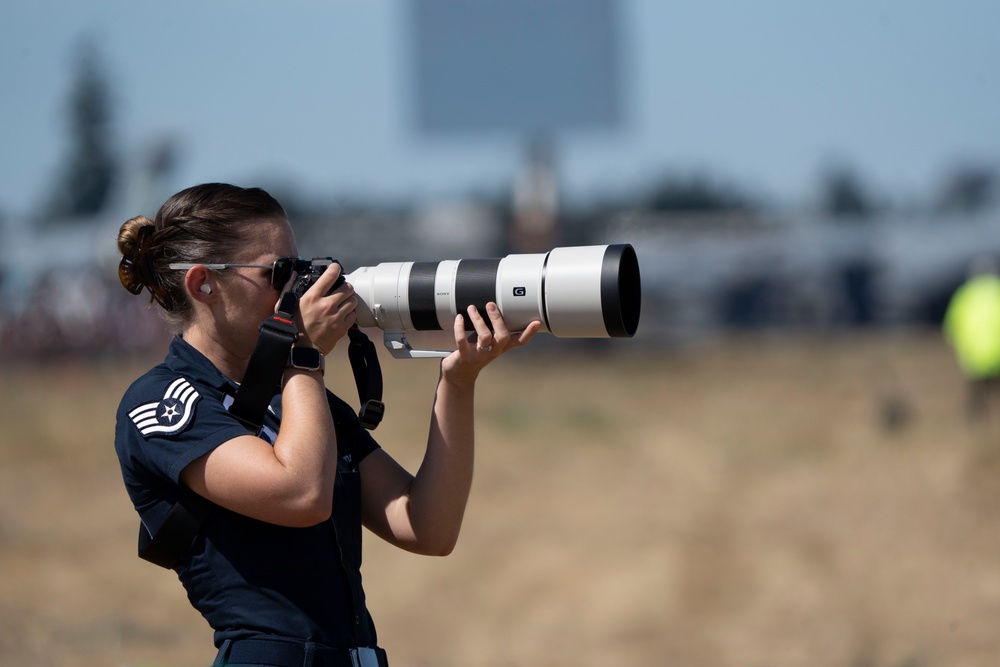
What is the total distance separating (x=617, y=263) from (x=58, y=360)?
20160 millimetres

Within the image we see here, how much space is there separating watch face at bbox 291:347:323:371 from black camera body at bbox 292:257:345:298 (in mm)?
109

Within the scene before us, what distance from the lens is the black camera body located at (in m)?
1.94

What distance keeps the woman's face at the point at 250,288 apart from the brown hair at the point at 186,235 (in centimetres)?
2

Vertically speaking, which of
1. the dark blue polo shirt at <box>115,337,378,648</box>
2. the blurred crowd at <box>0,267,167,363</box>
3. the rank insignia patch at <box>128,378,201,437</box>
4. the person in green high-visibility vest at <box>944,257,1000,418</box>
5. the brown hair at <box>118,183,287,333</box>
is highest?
the brown hair at <box>118,183,287,333</box>

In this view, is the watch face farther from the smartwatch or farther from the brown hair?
the brown hair

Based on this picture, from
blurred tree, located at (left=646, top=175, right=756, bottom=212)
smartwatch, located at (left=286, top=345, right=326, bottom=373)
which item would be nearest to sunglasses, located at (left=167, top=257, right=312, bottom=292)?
smartwatch, located at (left=286, top=345, right=326, bottom=373)

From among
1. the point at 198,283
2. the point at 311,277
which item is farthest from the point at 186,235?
the point at 311,277

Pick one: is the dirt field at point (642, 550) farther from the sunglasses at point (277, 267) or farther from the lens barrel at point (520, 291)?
the sunglasses at point (277, 267)

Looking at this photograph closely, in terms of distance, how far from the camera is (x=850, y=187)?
48500 mm

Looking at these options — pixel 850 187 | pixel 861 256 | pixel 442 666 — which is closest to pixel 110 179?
pixel 861 256

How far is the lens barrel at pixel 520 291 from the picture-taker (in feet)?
6.59

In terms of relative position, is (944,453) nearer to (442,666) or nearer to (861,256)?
(442,666)

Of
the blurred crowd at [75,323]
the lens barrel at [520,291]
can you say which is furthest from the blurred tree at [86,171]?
the lens barrel at [520,291]

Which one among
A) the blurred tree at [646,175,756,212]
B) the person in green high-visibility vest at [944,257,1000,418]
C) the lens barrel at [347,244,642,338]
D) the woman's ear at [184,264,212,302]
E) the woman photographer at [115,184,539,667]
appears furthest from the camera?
the blurred tree at [646,175,756,212]
